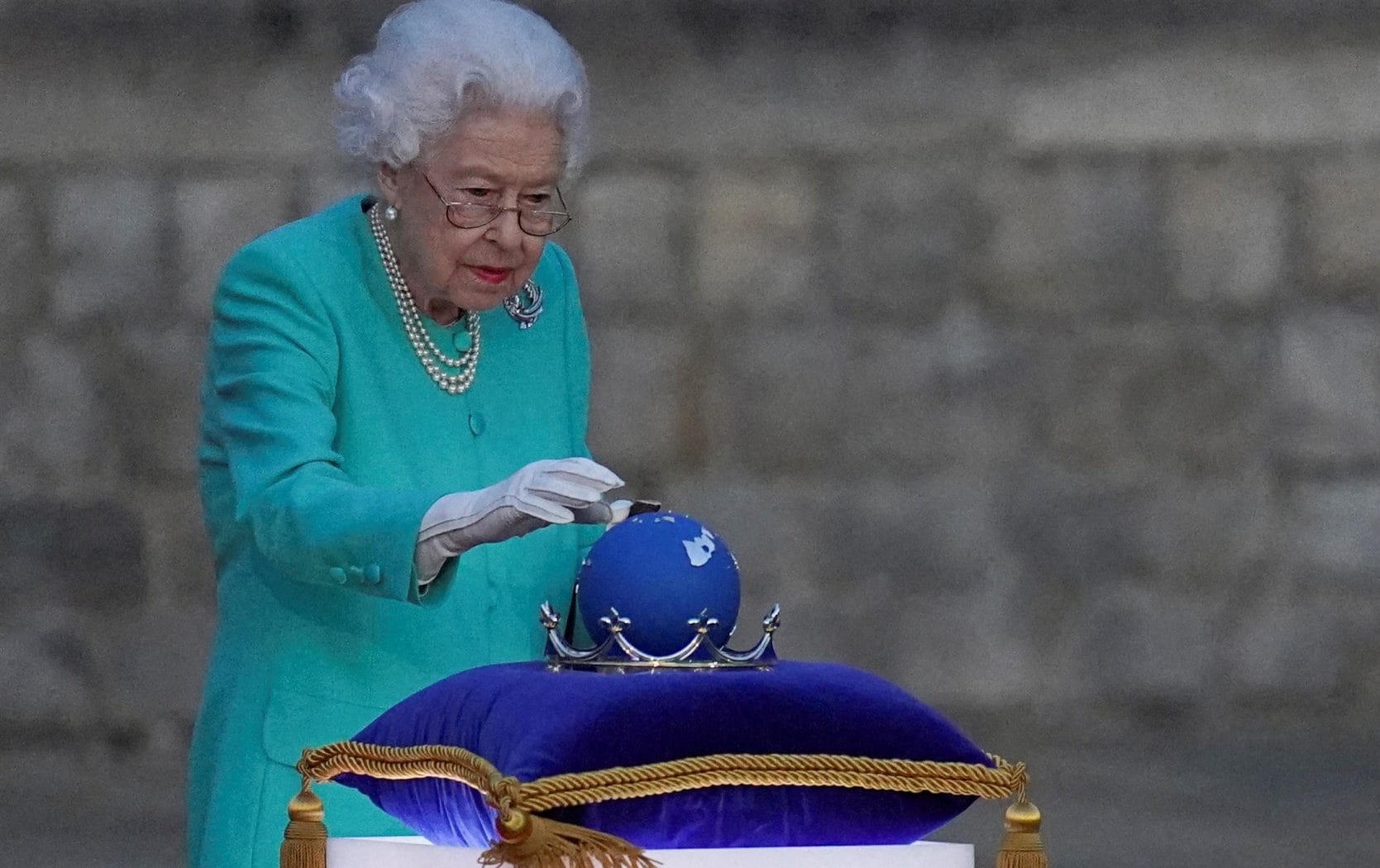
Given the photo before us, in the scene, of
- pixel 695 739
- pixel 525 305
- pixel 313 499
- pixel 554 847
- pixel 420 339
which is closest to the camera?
pixel 554 847

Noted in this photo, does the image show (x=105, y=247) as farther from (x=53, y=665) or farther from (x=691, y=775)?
(x=691, y=775)

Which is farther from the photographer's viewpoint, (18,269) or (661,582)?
(18,269)

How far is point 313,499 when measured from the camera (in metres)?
2.66

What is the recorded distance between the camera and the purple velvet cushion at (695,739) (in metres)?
2.25

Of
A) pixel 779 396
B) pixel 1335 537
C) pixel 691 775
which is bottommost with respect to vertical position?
pixel 1335 537

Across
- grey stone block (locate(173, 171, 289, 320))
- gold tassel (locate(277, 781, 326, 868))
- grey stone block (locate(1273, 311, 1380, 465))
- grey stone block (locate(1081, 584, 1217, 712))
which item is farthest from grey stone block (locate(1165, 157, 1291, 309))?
gold tassel (locate(277, 781, 326, 868))

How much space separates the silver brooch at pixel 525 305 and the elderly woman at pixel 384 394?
0.22ft

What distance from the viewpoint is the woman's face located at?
9.53 feet

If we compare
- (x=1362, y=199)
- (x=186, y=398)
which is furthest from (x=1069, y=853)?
(x=186, y=398)

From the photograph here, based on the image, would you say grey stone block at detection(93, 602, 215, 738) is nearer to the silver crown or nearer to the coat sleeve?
the coat sleeve

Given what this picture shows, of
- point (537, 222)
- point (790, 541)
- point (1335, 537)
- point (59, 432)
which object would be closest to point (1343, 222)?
point (1335, 537)

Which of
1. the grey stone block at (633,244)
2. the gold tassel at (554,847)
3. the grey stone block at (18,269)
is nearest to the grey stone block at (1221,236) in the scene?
the grey stone block at (633,244)

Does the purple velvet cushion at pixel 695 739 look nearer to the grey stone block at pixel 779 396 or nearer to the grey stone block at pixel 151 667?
the grey stone block at pixel 779 396

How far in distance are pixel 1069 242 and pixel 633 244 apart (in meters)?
1.05
